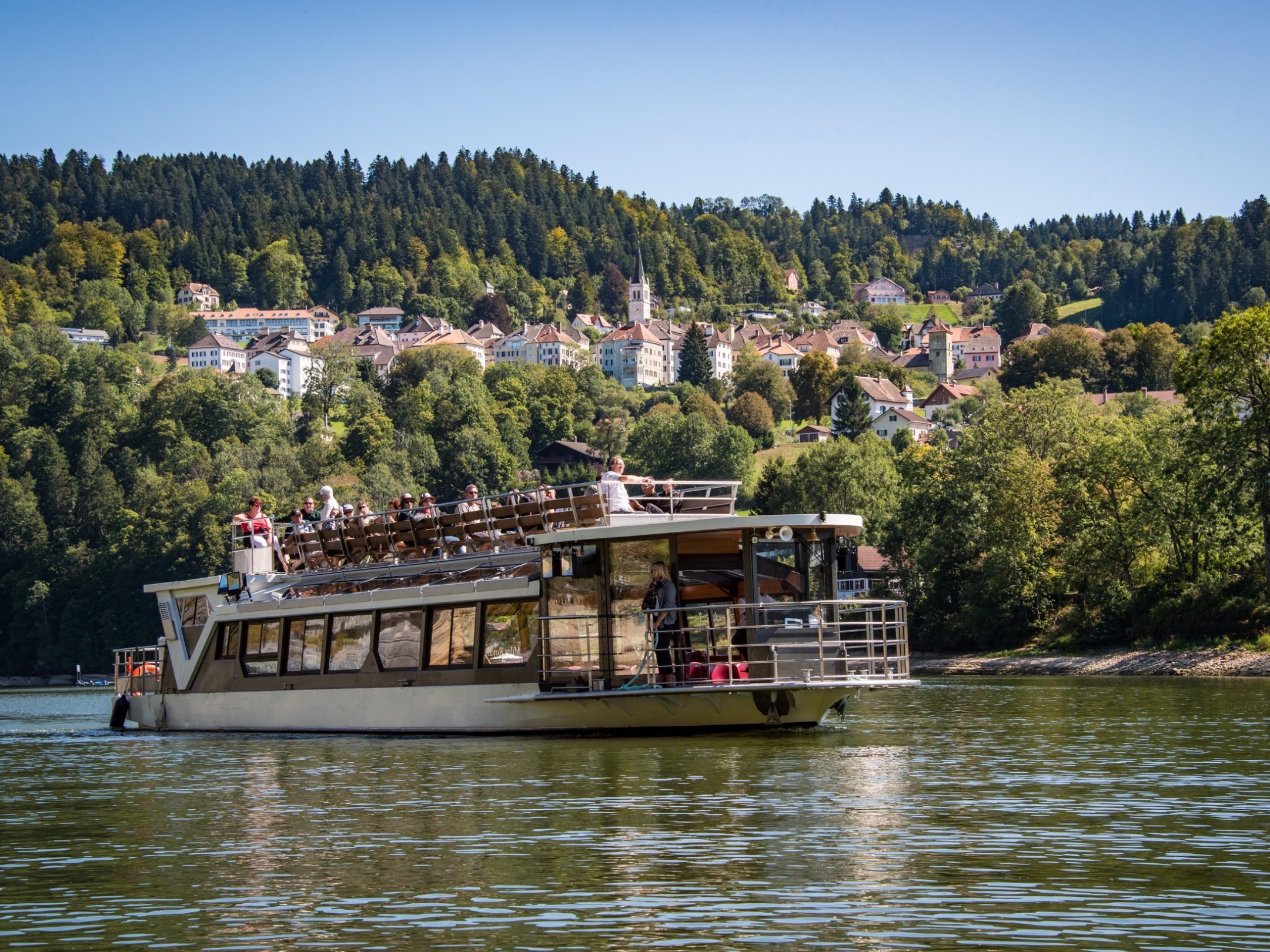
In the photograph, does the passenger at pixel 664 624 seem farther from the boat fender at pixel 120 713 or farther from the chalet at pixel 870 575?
the chalet at pixel 870 575

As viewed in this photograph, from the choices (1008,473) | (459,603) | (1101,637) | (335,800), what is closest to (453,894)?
(335,800)

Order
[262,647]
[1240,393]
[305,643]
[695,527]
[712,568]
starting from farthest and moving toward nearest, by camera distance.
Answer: [1240,393], [262,647], [305,643], [712,568], [695,527]

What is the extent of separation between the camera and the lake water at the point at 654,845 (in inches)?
473

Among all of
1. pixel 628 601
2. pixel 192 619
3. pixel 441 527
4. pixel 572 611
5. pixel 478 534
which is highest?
pixel 441 527

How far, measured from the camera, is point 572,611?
2652cm

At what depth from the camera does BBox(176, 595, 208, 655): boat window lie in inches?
1342

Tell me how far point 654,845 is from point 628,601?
10.7 metres

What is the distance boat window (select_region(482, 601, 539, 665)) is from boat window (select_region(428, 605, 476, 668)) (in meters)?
0.31

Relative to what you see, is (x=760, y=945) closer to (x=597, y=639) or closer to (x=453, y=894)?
(x=453, y=894)

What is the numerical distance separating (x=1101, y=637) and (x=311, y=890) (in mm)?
60075

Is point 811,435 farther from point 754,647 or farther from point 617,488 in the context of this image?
point 754,647

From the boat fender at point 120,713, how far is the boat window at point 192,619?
3.43m

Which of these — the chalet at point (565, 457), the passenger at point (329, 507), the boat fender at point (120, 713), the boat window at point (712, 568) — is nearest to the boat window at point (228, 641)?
the passenger at point (329, 507)

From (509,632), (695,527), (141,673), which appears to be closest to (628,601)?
(695,527)
